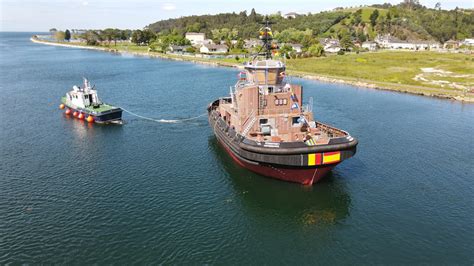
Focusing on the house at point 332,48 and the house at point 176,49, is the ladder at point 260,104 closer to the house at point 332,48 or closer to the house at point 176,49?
the house at point 332,48

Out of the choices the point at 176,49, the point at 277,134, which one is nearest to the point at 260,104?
the point at 277,134

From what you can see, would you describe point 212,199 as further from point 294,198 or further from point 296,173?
point 296,173

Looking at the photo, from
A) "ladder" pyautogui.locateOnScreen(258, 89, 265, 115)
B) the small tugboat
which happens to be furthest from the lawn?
the small tugboat

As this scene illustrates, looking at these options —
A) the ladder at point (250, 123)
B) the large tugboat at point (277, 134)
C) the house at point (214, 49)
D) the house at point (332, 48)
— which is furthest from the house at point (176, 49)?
the ladder at point (250, 123)

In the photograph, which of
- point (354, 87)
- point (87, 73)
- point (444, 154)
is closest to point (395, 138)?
point (444, 154)

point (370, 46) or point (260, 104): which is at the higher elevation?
point (370, 46)

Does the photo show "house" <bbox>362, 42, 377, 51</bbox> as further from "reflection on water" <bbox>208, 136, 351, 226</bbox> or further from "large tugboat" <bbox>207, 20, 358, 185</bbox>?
"reflection on water" <bbox>208, 136, 351, 226</bbox>
